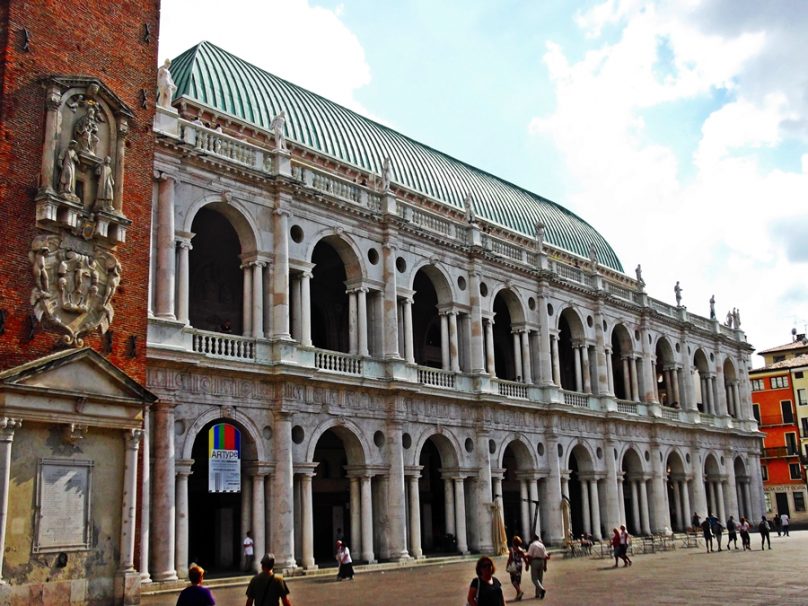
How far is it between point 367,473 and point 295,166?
11.0m

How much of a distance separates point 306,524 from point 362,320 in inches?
308

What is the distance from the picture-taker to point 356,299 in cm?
3281

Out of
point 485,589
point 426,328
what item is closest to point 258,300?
point 426,328

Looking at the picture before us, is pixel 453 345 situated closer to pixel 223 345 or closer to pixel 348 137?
pixel 348 137

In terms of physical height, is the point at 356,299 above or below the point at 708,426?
above

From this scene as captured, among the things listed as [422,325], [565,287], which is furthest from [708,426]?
[422,325]

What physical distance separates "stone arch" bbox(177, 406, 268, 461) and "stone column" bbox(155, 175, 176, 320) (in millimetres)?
3113

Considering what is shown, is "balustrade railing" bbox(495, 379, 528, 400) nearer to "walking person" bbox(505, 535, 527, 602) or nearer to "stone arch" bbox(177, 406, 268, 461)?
"stone arch" bbox(177, 406, 268, 461)

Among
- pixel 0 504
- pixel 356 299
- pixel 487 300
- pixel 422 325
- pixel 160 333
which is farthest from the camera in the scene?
pixel 422 325

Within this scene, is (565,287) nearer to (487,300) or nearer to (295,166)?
(487,300)

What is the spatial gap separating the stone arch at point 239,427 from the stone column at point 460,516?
9.92m

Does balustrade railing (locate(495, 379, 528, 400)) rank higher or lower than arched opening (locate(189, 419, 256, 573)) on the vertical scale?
higher

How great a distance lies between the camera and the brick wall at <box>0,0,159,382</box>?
18953mm

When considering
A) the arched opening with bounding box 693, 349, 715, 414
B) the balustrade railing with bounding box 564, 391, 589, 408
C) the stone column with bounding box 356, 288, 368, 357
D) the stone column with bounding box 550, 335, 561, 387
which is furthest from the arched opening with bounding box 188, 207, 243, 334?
the arched opening with bounding box 693, 349, 715, 414
